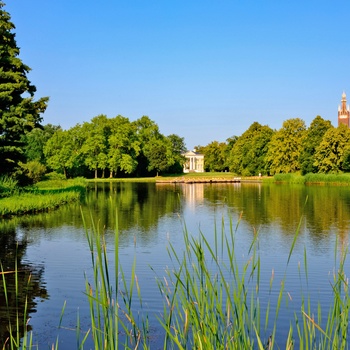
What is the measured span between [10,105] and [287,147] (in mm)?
52810

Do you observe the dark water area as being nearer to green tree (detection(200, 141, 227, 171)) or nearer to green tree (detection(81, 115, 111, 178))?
green tree (detection(81, 115, 111, 178))

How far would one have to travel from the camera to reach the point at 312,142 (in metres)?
66.3

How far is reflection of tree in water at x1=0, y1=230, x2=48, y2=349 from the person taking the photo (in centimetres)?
762

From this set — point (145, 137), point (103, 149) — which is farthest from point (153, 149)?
point (103, 149)

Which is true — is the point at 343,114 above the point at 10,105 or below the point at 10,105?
above

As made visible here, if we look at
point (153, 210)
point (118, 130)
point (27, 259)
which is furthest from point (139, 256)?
point (118, 130)

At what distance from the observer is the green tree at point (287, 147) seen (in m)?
71.9

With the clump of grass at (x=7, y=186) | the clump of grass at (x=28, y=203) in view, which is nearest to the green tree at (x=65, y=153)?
the clump of grass at (x=28, y=203)

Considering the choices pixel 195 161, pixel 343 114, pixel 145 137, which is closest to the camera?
pixel 145 137

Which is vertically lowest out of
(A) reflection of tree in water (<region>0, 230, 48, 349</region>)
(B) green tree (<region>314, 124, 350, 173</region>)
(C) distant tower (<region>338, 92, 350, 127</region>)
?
(A) reflection of tree in water (<region>0, 230, 48, 349</region>)

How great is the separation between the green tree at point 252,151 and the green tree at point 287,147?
285 cm

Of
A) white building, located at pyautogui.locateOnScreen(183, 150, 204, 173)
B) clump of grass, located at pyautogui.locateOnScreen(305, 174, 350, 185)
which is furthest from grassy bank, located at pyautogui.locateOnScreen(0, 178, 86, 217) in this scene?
white building, located at pyautogui.locateOnScreen(183, 150, 204, 173)

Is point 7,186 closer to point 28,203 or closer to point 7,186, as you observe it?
point 7,186

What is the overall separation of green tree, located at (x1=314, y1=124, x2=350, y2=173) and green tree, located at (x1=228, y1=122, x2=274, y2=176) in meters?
15.4
